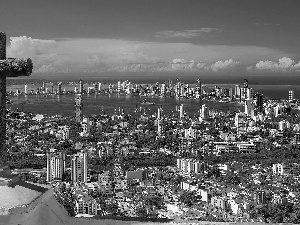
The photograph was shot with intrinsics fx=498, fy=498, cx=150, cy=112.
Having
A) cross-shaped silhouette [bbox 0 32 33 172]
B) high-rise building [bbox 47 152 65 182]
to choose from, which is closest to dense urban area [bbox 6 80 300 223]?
high-rise building [bbox 47 152 65 182]

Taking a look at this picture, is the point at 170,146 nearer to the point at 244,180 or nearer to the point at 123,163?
the point at 123,163

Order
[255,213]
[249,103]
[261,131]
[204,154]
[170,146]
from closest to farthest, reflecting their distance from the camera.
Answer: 1. [255,213]
2. [204,154]
3. [170,146]
4. [261,131]
5. [249,103]

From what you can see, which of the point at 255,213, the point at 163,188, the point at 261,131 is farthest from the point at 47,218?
the point at 261,131

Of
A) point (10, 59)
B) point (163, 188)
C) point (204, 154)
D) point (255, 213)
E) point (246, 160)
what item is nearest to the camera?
point (10, 59)

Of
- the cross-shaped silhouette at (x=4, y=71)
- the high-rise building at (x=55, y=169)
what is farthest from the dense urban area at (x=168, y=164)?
the cross-shaped silhouette at (x=4, y=71)

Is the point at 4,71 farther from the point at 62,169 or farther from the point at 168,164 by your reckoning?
the point at 168,164

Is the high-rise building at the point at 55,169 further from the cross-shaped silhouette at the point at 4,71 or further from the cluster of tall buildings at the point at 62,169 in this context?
the cross-shaped silhouette at the point at 4,71
